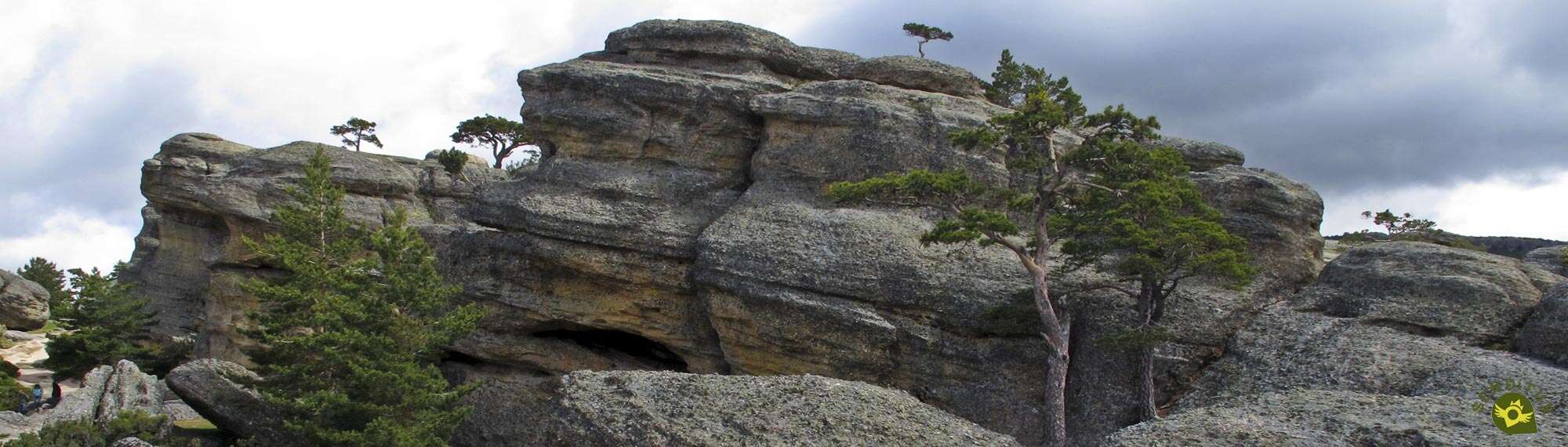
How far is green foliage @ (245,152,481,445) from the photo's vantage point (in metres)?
28.8

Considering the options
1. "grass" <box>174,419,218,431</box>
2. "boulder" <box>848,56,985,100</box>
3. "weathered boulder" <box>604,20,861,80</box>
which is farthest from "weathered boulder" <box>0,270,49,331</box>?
"boulder" <box>848,56,985,100</box>

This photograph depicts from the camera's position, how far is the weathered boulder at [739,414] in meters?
22.3

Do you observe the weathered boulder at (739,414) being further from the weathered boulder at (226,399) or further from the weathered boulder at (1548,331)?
the weathered boulder at (226,399)

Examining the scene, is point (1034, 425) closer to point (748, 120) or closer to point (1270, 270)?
point (1270, 270)

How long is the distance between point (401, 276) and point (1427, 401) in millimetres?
25528

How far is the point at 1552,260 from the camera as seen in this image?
31125 millimetres

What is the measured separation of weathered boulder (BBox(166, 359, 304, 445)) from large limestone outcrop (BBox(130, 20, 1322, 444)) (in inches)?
250

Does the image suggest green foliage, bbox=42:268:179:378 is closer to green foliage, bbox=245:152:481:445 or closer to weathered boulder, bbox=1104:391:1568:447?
green foliage, bbox=245:152:481:445

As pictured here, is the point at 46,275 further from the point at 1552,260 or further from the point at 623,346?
the point at 1552,260

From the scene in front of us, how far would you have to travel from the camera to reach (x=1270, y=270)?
98.2 feet

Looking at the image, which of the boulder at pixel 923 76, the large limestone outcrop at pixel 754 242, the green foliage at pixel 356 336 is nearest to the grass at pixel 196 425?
the green foliage at pixel 356 336

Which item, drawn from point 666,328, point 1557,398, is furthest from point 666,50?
point 1557,398

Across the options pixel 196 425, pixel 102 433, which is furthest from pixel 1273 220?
pixel 196 425

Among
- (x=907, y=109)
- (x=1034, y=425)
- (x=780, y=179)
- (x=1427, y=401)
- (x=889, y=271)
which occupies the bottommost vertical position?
(x=1034, y=425)
